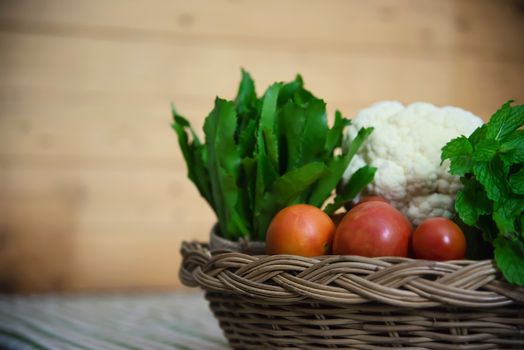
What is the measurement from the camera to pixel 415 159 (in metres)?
0.78

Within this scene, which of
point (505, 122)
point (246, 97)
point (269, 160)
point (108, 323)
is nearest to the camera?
point (505, 122)

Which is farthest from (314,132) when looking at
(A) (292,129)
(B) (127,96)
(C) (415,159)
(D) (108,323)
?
(B) (127,96)

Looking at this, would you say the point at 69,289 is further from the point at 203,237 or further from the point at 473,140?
the point at 473,140

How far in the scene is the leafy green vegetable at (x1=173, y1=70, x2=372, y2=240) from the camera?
2.50ft

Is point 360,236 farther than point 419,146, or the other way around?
point 419,146

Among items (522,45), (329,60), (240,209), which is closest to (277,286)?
(240,209)

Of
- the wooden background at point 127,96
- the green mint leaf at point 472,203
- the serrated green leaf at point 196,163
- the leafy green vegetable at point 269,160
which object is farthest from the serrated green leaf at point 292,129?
the wooden background at point 127,96

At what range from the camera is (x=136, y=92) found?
1.83m

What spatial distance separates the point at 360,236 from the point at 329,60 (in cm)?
149

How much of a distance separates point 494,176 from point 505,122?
0.24 ft

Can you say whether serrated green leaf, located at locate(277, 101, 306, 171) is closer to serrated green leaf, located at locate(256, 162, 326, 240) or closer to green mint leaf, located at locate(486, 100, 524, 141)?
serrated green leaf, located at locate(256, 162, 326, 240)

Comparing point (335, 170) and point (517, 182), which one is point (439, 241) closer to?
point (517, 182)

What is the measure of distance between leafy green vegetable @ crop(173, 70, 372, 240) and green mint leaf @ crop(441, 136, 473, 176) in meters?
0.13

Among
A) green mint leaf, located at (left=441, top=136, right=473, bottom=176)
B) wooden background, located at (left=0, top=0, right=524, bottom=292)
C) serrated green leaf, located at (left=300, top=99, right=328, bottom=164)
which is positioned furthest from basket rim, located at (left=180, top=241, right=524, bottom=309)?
wooden background, located at (left=0, top=0, right=524, bottom=292)
